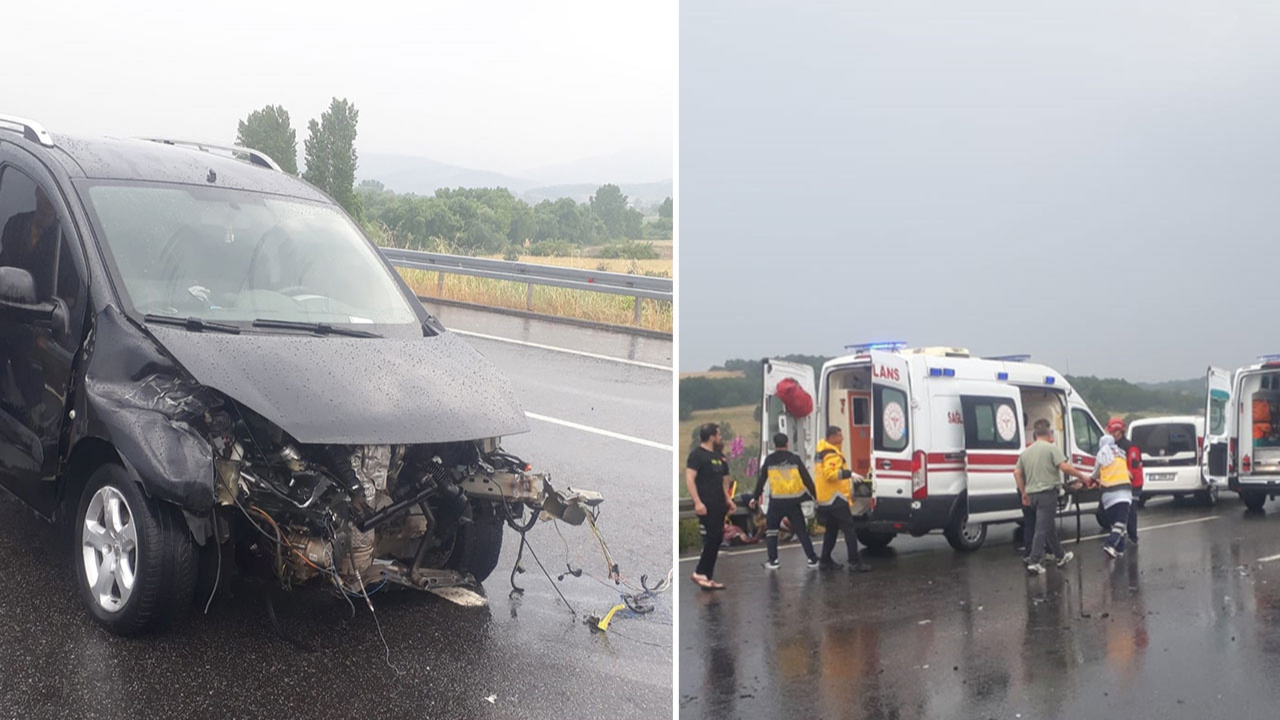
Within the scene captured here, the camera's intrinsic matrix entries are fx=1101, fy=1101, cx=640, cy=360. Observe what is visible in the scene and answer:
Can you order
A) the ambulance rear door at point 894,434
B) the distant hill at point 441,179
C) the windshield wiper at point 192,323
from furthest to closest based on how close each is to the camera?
the distant hill at point 441,179, the ambulance rear door at point 894,434, the windshield wiper at point 192,323

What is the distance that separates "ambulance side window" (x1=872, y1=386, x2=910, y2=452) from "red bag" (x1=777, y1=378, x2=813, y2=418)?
28 cm

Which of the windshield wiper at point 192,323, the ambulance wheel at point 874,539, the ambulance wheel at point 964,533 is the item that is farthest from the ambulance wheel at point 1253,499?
the windshield wiper at point 192,323

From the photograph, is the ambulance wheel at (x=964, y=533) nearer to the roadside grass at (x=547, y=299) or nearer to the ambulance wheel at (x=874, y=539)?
the ambulance wheel at (x=874, y=539)

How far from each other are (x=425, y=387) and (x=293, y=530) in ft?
1.79

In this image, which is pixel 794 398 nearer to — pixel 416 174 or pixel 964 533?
pixel 964 533

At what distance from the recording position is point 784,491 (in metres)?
4.16

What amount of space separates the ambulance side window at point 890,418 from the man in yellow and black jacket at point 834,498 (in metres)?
0.16

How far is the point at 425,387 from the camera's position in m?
3.23

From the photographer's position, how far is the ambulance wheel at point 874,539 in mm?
4016

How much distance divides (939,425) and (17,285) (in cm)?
315

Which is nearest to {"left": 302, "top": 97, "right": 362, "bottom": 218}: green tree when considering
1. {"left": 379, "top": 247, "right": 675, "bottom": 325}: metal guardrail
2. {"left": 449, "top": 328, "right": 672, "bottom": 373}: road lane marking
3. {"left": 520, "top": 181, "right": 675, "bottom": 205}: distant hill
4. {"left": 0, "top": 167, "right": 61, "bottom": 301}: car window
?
{"left": 379, "top": 247, "right": 675, "bottom": 325}: metal guardrail

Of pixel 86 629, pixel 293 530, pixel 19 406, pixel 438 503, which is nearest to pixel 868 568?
pixel 438 503

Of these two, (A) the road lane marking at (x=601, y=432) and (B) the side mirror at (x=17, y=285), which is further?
(A) the road lane marking at (x=601, y=432)

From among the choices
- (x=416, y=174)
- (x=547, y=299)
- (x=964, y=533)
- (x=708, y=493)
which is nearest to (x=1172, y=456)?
(x=964, y=533)
